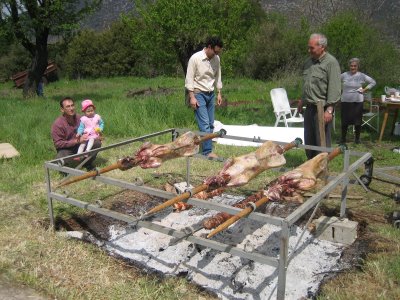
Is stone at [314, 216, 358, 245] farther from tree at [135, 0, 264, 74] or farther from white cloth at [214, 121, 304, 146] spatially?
tree at [135, 0, 264, 74]

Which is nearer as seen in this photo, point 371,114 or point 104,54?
point 371,114

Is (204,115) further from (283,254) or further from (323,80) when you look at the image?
(283,254)

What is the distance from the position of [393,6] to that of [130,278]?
99.5ft

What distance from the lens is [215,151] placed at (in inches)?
304

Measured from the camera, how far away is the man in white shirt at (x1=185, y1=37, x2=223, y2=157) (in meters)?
6.48

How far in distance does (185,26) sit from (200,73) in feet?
24.0

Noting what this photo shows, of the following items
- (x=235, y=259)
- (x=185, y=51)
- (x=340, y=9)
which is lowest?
(x=235, y=259)

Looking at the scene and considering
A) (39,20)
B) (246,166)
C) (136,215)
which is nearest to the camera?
(246,166)

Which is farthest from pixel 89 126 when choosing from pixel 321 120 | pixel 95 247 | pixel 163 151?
pixel 321 120

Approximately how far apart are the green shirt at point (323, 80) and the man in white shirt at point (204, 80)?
4.96 ft

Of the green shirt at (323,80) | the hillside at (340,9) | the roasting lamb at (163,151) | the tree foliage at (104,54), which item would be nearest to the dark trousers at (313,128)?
the green shirt at (323,80)

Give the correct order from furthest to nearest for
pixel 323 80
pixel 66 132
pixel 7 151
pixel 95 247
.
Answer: pixel 7 151
pixel 66 132
pixel 323 80
pixel 95 247

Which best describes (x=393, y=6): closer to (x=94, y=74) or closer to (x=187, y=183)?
(x=94, y=74)

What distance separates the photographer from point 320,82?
5.54 m
